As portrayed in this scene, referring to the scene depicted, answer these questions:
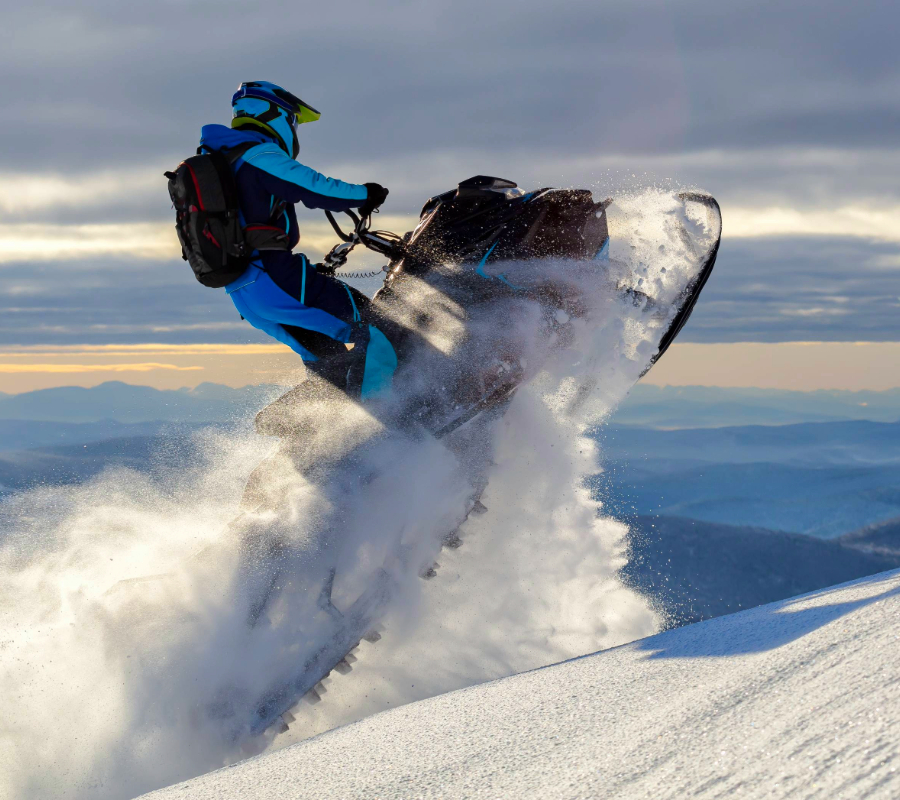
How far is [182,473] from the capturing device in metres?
5.88

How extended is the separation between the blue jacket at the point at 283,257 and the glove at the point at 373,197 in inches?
2.1

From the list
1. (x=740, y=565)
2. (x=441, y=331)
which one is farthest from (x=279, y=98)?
(x=740, y=565)

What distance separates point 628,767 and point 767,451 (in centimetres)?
11966

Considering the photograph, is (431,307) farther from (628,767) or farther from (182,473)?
(628,767)

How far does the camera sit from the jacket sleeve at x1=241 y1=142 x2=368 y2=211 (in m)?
4.80

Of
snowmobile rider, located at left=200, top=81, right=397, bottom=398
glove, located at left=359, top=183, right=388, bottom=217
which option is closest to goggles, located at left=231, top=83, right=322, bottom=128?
snowmobile rider, located at left=200, top=81, right=397, bottom=398

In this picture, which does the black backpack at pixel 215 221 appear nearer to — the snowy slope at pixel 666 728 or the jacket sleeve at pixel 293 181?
A: the jacket sleeve at pixel 293 181

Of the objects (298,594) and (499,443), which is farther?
(499,443)

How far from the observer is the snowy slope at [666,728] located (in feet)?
6.43

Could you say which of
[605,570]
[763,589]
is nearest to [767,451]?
[763,589]

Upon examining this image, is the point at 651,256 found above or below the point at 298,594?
above

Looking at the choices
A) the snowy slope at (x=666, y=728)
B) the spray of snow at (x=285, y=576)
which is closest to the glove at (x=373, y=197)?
the spray of snow at (x=285, y=576)

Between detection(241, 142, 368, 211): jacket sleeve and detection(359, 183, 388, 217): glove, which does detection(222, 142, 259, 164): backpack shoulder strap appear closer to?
detection(241, 142, 368, 211): jacket sleeve

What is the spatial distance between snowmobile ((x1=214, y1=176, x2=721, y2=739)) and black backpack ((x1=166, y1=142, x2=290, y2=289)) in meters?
0.51
